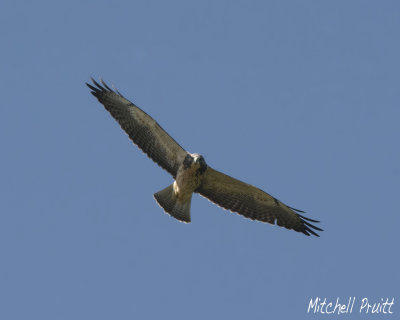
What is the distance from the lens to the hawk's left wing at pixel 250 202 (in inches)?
475

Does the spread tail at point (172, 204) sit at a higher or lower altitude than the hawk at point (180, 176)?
lower

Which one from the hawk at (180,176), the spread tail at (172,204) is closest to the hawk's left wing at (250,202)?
the hawk at (180,176)

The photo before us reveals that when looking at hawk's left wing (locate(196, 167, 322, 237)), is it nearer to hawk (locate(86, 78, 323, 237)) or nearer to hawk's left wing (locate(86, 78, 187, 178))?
hawk (locate(86, 78, 323, 237))

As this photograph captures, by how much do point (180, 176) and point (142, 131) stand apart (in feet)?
3.70

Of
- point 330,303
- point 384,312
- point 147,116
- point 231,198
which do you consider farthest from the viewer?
point 231,198

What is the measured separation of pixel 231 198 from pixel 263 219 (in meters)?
0.78

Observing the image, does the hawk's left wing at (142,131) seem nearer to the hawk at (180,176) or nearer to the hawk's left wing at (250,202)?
the hawk at (180,176)

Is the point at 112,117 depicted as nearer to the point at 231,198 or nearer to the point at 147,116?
the point at 147,116

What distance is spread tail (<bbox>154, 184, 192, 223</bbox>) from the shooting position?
11.9 m

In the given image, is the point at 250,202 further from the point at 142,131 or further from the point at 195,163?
the point at 142,131

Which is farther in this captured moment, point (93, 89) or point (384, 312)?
point (93, 89)

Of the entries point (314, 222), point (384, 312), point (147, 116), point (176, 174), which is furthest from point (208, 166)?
point (384, 312)

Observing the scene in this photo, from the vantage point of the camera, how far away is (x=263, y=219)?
12.4 m

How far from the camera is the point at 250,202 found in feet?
40.7
